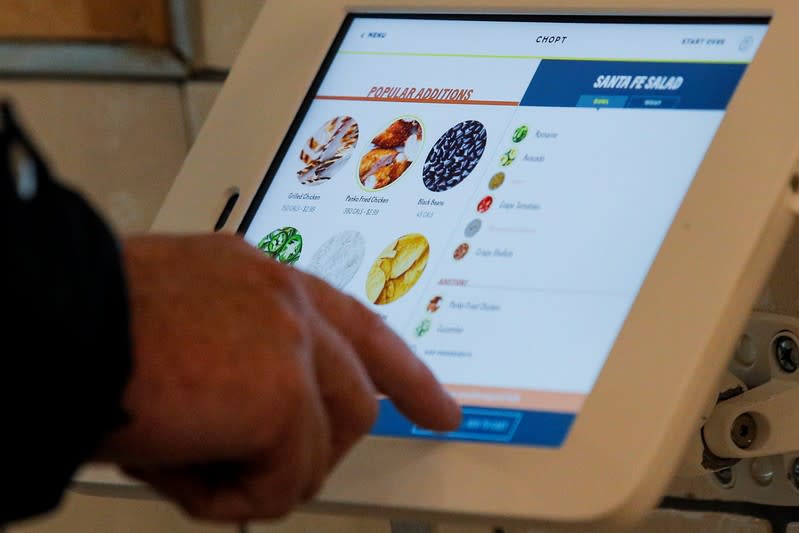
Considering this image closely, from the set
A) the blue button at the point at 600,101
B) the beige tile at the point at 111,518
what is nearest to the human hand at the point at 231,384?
the blue button at the point at 600,101

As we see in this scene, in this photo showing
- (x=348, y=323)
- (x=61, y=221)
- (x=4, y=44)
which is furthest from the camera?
(x=4, y=44)

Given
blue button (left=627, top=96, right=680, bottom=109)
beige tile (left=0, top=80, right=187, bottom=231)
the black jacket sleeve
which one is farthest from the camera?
beige tile (left=0, top=80, right=187, bottom=231)

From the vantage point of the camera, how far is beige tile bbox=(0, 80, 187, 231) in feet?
3.49

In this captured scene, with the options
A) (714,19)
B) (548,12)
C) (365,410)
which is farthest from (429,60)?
(365,410)

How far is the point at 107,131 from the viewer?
109 centimetres

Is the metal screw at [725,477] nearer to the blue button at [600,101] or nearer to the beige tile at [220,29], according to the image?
the blue button at [600,101]

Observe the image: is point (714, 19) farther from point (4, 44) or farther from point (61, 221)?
point (4, 44)

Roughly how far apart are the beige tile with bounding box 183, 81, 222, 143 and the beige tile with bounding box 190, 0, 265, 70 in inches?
0.7

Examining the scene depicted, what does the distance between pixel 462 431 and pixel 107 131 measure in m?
0.59

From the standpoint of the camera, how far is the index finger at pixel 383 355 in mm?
579

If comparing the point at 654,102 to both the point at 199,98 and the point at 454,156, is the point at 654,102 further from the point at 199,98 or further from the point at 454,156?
the point at 199,98

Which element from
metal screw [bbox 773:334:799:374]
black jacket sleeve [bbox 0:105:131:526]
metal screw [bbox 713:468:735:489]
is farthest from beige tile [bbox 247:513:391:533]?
black jacket sleeve [bbox 0:105:131:526]

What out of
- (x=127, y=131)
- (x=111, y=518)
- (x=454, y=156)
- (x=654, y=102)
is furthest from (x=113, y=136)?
(x=654, y=102)

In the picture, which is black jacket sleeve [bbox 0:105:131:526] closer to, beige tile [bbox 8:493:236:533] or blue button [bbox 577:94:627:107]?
blue button [bbox 577:94:627:107]
